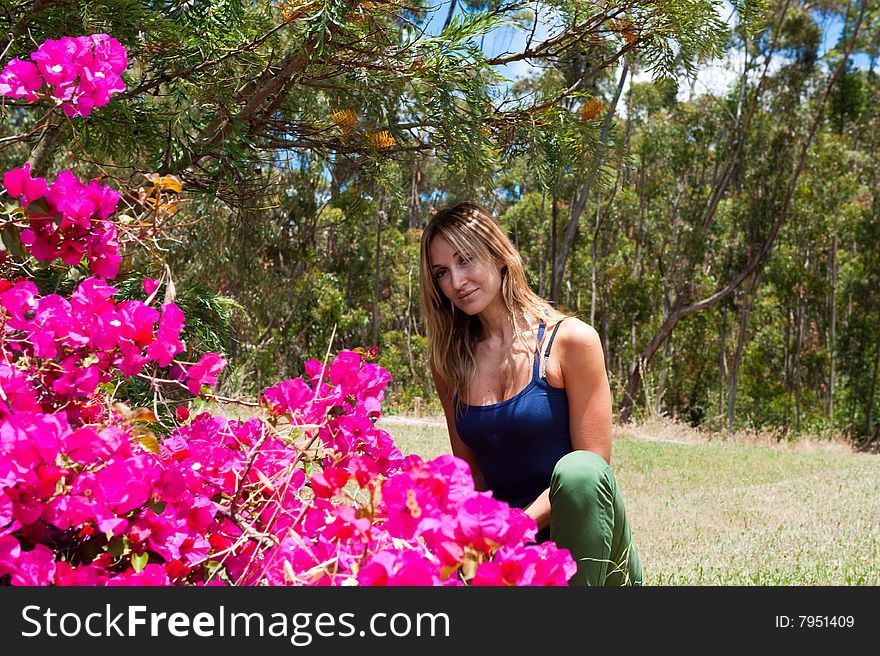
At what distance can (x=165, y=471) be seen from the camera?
37.0 inches

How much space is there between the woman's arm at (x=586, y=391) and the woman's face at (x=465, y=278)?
0.76 feet

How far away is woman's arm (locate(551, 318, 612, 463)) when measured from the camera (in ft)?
5.95

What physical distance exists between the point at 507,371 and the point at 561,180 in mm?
877

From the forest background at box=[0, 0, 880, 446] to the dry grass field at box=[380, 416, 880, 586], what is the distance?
1.62m

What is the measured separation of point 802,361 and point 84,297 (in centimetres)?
2028

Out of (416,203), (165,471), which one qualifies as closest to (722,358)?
(416,203)

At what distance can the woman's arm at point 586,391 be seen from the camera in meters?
1.81

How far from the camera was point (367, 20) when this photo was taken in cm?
208

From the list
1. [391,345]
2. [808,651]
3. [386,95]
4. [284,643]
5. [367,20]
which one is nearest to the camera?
[284,643]

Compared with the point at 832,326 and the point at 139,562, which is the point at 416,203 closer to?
the point at 832,326

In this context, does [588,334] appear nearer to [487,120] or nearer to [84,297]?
[487,120]

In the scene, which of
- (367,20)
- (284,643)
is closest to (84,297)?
(284,643)

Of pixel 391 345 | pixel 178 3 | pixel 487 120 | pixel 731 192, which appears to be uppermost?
pixel 731 192

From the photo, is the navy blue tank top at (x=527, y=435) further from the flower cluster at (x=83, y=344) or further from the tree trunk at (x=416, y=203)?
the tree trunk at (x=416, y=203)
